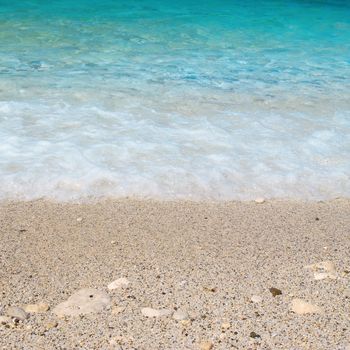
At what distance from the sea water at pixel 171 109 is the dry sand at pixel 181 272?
0.90 feet

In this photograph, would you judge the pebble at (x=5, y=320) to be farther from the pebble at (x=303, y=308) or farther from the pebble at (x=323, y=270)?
the pebble at (x=323, y=270)

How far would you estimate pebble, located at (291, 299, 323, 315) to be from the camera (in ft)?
6.79

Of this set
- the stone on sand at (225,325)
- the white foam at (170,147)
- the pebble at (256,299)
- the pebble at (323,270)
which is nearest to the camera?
the stone on sand at (225,325)

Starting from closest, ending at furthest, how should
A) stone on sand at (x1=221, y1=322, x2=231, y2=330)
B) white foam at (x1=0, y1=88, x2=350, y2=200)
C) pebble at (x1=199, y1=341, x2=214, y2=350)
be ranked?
pebble at (x1=199, y1=341, x2=214, y2=350) < stone on sand at (x1=221, y1=322, x2=231, y2=330) < white foam at (x1=0, y1=88, x2=350, y2=200)

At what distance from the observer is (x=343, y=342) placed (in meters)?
1.89

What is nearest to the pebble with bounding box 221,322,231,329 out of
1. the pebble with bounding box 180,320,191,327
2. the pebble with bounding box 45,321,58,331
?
the pebble with bounding box 180,320,191,327

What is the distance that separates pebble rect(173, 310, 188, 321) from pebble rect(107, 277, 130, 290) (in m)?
0.27

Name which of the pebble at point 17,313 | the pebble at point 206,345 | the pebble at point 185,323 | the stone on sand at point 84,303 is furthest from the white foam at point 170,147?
the pebble at point 206,345

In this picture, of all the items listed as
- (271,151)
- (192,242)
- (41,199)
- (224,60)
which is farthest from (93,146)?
(224,60)

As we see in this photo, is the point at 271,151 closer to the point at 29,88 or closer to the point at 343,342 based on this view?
the point at 343,342

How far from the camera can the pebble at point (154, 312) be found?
2037mm

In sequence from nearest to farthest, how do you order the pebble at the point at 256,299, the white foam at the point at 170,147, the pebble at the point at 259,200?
the pebble at the point at 256,299
the pebble at the point at 259,200
the white foam at the point at 170,147

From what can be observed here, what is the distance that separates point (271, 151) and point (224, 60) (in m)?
3.33

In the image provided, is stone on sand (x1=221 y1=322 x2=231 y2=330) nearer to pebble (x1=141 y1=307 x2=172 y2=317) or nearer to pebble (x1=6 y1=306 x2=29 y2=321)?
pebble (x1=141 y1=307 x2=172 y2=317)
